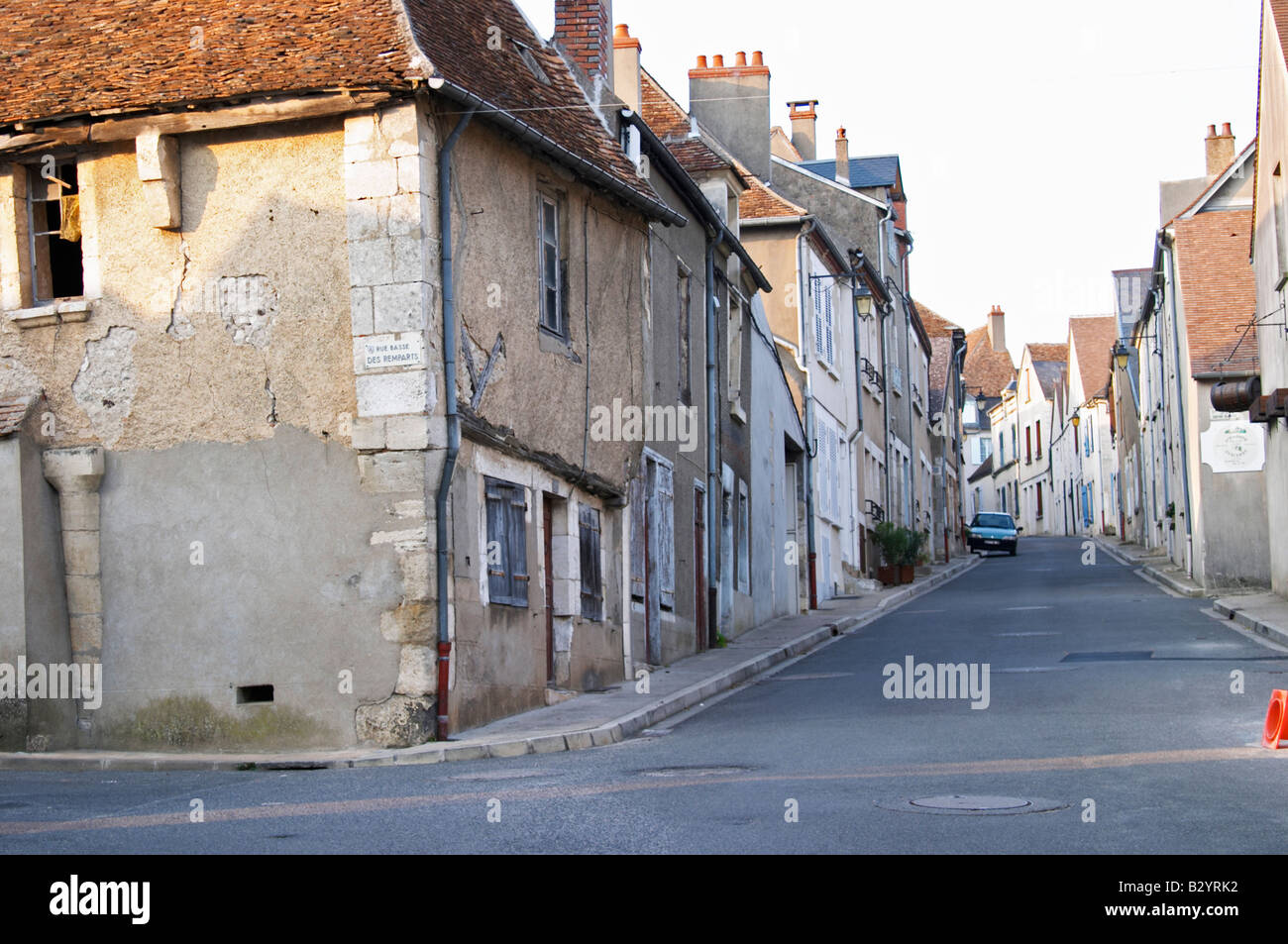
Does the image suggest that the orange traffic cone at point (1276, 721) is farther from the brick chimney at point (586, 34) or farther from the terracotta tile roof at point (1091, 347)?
the terracotta tile roof at point (1091, 347)

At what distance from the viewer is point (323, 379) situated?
12812mm

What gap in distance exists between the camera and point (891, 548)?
33938 millimetres

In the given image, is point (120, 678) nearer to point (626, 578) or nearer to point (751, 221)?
point (626, 578)

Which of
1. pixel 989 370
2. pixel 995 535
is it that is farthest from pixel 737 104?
pixel 989 370

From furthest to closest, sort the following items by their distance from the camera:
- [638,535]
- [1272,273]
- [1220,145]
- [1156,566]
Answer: [1220,145]
[1156,566]
[1272,273]
[638,535]

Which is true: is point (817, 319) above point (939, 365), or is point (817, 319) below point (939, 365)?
below

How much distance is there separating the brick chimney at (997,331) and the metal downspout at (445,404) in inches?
3295

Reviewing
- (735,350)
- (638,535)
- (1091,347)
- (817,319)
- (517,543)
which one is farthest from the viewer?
(1091,347)

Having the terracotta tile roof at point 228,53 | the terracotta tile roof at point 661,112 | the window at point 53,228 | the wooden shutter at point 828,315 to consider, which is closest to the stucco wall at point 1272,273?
the terracotta tile roof at point 661,112

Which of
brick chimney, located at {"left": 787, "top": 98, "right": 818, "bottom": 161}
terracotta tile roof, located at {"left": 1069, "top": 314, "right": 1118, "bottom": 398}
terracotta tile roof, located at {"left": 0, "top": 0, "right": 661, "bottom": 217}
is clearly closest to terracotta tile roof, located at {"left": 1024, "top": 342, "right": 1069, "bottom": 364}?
terracotta tile roof, located at {"left": 1069, "top": 314, "right": 1118, "bottom": 398}

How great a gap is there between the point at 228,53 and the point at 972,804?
898 centimetres

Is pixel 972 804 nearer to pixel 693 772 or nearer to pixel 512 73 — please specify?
pixel 693 772

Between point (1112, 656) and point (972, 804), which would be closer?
point (972, 804)

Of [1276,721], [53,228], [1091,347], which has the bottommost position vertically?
[1276,721]
